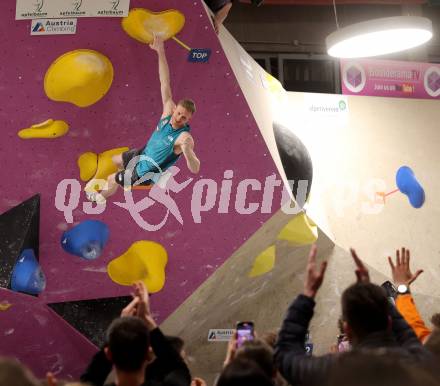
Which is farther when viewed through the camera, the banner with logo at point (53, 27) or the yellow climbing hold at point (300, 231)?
the yellow climbing hold at point (300, 231)

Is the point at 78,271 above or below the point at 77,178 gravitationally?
below

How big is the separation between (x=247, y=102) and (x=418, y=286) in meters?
2.97

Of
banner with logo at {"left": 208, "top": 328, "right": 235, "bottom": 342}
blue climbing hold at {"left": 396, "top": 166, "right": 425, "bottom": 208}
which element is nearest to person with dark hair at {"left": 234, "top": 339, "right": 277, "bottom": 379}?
banner with logo at {"left": 208, "top": 328, "right": 235, "bottom": 342}

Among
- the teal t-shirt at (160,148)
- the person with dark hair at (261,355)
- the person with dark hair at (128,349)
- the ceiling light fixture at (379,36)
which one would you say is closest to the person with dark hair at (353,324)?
the person with dark hair at (261,355)

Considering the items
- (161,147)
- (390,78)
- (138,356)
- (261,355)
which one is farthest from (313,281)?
(390,78)

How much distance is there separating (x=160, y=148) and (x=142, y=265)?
0.86 m

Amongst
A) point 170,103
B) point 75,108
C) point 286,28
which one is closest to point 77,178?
point 75,108

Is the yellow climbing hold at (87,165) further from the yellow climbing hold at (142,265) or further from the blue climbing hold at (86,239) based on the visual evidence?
the yellow climbing hold at (142,265)

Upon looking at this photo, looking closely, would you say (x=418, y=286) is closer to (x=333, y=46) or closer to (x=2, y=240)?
(x=333, y=46)

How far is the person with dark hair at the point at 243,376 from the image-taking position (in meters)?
1.98

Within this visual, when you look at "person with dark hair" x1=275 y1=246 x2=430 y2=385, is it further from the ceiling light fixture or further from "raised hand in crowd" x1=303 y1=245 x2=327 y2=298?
the ceiling light fixture

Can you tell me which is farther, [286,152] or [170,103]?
[286,152]

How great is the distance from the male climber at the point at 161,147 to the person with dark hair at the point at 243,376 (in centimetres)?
354

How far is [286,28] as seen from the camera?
31.0 feet
